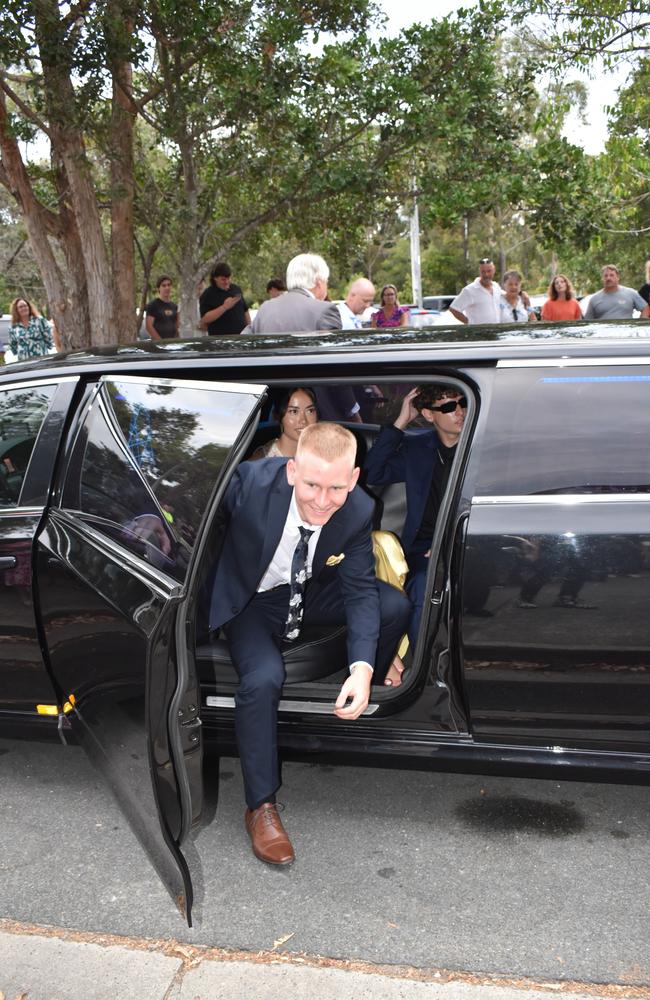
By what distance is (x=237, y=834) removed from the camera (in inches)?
117

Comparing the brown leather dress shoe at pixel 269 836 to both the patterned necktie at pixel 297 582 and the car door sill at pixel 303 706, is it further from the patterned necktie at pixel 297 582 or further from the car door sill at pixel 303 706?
the patterned necktie at pixel 297 582

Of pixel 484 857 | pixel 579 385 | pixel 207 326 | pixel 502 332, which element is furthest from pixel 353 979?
pixel 207 326

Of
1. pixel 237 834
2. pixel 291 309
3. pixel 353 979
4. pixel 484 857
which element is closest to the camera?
pixel 353 979

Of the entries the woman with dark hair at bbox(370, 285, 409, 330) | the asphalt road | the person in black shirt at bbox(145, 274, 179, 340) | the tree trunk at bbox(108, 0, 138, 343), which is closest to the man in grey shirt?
the woman with dark hair at bbox(370, 285, 409, 330)

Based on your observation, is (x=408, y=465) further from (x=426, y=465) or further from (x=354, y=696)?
(x=354, y=696)

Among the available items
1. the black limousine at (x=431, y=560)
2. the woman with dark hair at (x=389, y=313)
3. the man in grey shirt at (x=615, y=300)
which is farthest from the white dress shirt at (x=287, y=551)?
the woman with dark hair at (x=389, y=313)

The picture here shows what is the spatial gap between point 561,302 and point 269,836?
26.3ft

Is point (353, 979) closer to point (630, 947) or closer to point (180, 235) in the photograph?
point (630, 947)

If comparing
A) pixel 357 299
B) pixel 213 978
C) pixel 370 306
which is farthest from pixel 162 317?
pixel 213 978

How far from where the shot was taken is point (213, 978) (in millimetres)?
2244

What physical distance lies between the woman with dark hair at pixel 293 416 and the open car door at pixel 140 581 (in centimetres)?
92

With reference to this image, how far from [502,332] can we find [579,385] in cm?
42

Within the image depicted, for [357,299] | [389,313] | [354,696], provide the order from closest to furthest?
[354,696] < [357,299] < [389,313]

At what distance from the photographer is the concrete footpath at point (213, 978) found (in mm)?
2168
